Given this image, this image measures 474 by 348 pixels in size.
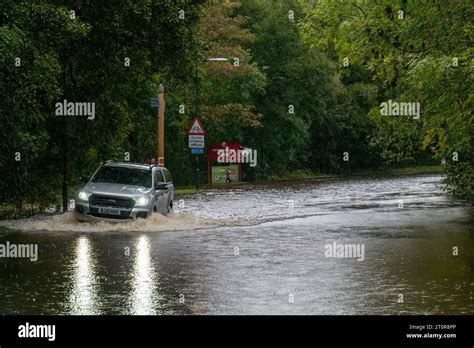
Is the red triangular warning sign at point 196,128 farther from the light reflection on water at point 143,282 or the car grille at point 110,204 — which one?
the light reflection on water at point 143,282

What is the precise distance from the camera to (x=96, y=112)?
30.8 meters

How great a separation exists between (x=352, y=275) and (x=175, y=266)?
123 inches

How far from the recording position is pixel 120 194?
24.6m

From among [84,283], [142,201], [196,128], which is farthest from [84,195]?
[196,128]

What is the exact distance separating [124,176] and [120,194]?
1581mm

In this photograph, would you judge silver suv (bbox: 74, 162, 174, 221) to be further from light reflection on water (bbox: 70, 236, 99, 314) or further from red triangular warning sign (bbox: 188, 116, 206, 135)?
red triangular warning sign (bbox: 188, 116, 206, 135)

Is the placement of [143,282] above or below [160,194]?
below

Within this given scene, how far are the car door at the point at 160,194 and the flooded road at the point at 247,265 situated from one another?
0.55 m

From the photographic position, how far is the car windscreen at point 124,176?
25.7m

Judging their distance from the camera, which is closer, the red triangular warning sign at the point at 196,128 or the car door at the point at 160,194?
the car door at the point at 160,194

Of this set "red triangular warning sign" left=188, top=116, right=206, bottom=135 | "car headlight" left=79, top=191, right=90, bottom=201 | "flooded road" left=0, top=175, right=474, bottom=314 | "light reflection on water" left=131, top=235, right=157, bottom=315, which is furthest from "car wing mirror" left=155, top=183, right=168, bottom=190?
"red triangular warning sign" left=188, top=116, right=206, bottom=135

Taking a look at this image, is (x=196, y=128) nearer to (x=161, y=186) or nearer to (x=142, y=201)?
(x=161, y=186)

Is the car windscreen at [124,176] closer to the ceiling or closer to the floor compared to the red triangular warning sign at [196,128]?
closer to the floor

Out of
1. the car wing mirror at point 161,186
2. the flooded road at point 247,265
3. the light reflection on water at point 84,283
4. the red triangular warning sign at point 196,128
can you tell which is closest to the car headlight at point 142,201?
the flooded road at point 247,265
